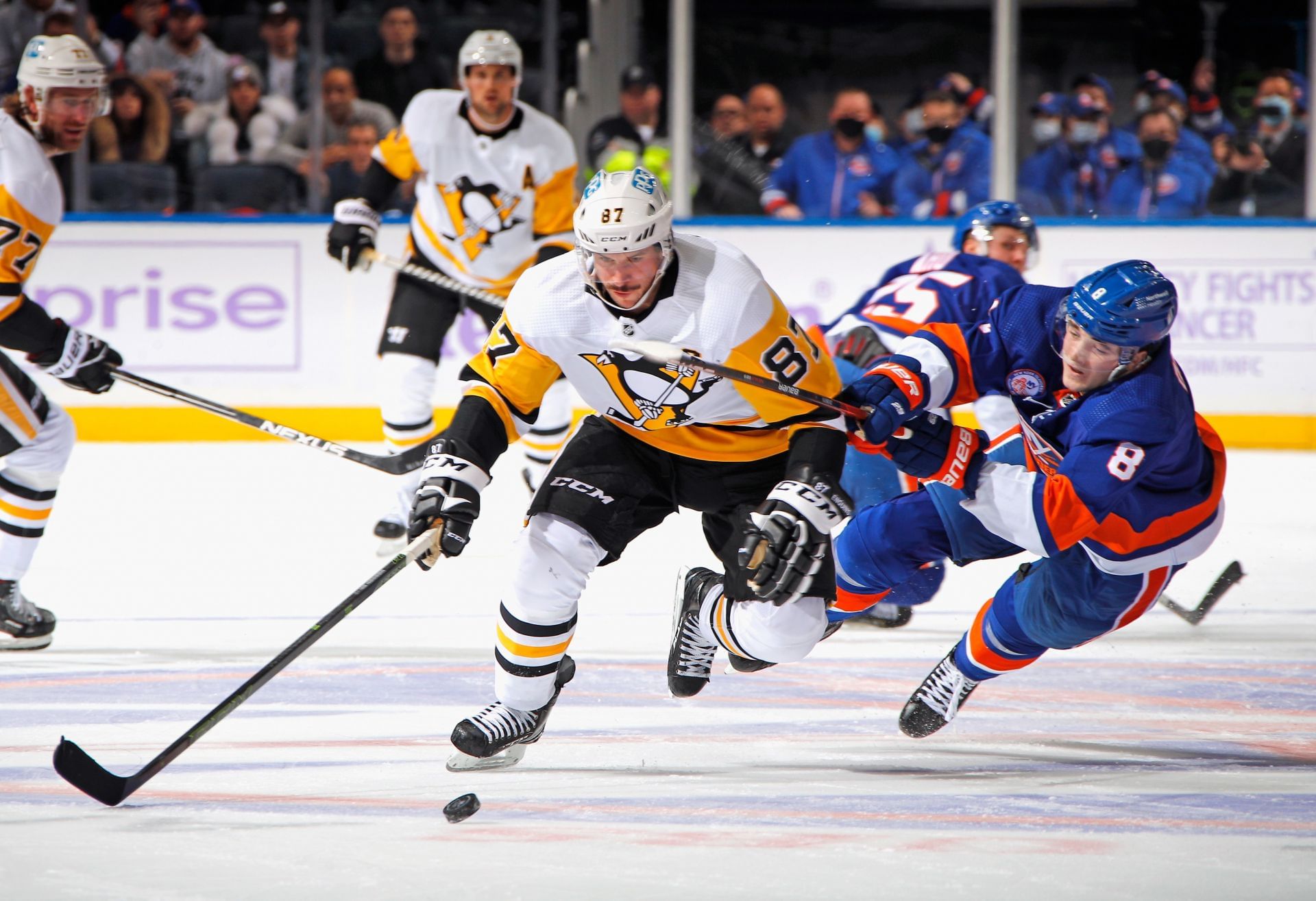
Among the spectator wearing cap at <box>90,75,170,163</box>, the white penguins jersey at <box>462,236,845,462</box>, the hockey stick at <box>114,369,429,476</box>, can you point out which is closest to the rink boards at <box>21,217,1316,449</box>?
the spectator wearing cap at <box>90,75,170,163</box>

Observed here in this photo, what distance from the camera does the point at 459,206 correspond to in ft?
17.0

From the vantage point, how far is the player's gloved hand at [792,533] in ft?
8.87

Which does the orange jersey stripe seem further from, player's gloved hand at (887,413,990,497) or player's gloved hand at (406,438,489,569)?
player's gloved hand at (406,438,489,569)

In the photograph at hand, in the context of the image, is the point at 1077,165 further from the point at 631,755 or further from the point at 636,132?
the point at 631,755

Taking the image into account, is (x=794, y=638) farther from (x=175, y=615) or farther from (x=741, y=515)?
(x=175, y=615)

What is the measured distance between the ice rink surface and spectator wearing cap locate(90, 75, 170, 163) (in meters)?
3.06

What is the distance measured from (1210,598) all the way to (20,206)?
3.08 meters

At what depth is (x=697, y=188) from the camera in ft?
24.5

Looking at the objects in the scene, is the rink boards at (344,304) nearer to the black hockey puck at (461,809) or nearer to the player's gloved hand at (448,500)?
the player's gloved hand at (448,500)

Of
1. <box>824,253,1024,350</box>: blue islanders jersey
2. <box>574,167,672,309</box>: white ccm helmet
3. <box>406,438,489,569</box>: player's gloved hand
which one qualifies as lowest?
<box>406,438,489,569</box>: player's gloved hand

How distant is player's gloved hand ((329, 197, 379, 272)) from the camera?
5078 millimetres

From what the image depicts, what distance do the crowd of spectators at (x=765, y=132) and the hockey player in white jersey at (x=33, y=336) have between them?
3585mm

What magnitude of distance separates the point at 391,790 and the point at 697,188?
201 inches

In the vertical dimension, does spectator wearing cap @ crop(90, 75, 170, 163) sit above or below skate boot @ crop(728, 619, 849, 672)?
above
